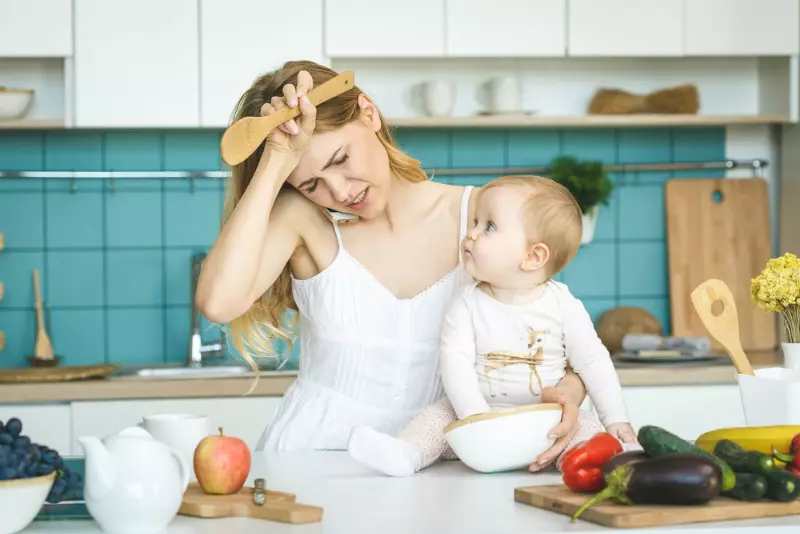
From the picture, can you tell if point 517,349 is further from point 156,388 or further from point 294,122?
point 156,388

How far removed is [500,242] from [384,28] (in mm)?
1675

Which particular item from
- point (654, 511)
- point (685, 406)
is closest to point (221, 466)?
point (654, 511)

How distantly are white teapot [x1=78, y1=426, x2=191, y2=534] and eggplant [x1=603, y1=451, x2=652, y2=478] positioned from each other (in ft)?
1.41

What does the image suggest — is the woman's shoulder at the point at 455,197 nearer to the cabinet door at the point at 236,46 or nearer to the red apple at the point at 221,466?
the red apple at the point at 221,466

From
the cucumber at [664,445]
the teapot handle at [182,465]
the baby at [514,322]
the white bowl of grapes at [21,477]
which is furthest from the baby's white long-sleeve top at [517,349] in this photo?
the white bowl of grapes at [21,477]

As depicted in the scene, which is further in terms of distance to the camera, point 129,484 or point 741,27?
point 741,27

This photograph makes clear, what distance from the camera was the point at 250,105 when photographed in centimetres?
171

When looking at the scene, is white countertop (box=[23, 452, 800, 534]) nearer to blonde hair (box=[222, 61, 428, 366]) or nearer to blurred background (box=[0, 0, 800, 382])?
blonde hair (box=[222, 61, 428, 366])

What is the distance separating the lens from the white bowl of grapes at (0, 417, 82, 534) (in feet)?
3.41

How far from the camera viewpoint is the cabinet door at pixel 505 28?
3045 mm

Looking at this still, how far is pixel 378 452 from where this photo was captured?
1361 mm

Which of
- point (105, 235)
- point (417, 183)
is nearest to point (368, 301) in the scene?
point (417, 183)

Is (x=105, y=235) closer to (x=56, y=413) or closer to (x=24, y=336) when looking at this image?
(x=24, y=336)

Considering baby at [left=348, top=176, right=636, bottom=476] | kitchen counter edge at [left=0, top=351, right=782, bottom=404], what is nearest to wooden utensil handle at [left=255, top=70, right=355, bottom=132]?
baby at [left=348, top=176, right=636, bottom=476]
